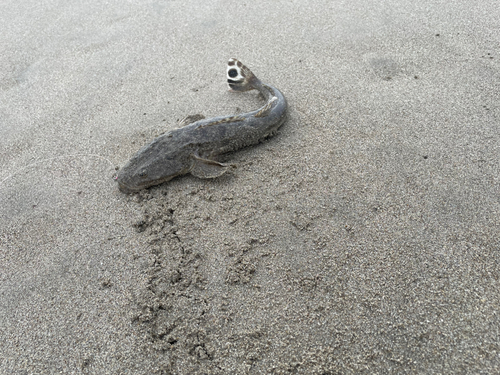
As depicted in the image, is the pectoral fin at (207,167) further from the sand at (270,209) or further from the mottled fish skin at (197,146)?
the sand at (270,209)

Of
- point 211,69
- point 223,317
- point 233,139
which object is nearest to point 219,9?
point 211,69

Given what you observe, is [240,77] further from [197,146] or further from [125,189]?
[125,189]

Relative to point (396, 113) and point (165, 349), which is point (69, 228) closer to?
point (165, 349)

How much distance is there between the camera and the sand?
2.02 meters

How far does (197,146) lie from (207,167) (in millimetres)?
225

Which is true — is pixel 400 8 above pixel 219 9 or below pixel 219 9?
below

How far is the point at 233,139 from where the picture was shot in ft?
10.4

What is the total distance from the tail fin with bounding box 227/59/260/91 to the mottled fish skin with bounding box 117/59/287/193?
0.41 meters

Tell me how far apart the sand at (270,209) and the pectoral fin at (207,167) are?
10cm

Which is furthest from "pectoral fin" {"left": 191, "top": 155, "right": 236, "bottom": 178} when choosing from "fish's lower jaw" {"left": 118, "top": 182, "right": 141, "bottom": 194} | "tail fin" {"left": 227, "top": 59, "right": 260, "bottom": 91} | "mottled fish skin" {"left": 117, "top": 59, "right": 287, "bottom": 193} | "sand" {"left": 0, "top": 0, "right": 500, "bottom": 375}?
"tail fin" {"left": 227, "top": 59, "right": 260, "bottom": 91}

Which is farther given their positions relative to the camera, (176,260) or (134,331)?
(176,260)

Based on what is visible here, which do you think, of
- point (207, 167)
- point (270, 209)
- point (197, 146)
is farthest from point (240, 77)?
point (270, 209)

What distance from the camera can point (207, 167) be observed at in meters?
2.99

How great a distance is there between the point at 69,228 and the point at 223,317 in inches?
55.9
